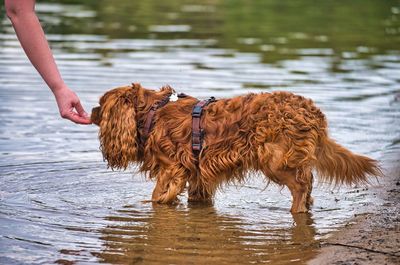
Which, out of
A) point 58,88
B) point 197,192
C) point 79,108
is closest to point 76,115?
point 79,108

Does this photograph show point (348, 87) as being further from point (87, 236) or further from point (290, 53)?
point (87, 236)

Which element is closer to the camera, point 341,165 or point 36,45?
point 36,45

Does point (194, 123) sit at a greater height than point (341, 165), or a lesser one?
greater

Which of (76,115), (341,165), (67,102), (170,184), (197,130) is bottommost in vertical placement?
(170,184)

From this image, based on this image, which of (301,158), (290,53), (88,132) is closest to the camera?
(301,158)

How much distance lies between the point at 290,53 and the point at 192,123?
9.98 metres

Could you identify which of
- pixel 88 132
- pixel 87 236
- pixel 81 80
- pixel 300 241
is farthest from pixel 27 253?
pixel 81 80

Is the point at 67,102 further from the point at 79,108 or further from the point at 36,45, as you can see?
the point at 36,45

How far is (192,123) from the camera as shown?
27.8 ft

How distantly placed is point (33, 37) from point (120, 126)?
167 centimetres

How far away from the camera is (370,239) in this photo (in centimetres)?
740

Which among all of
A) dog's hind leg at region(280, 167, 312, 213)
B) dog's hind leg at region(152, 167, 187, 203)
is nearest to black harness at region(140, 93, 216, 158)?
dog's hind leg at region(152, 167, 187, 203)

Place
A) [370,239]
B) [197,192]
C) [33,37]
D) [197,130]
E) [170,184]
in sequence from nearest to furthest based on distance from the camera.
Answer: [33,37] < [370,239] < [197,130] < [170,184] < [197,192]

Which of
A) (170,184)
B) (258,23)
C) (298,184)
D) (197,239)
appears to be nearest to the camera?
(197,239)
